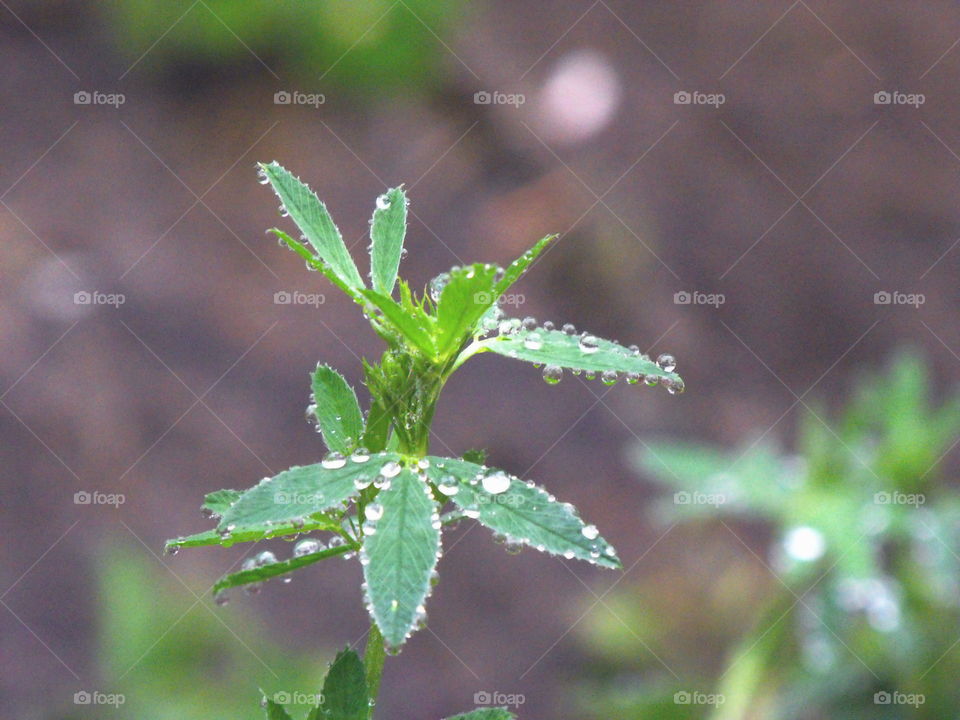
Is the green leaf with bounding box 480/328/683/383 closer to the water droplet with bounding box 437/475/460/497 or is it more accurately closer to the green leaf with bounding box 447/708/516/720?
the water droplet with bounding box 437/475/460/497

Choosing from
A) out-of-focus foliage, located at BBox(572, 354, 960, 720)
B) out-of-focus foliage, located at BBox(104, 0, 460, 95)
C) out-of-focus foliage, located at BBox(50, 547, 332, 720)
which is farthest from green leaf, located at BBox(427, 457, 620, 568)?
out-of-focus foliage, located at BBox(104, 0, 460, 95)

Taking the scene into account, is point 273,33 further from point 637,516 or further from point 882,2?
point 882,2

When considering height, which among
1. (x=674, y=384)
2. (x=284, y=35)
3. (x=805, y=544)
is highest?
(x=284, y=35)

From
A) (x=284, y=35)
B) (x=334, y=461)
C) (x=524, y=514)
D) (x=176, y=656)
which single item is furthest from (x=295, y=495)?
(x=284, y=35)

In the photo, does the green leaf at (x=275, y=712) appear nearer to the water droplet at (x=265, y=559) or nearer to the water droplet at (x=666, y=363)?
the water droplet at (x=265, y=559)

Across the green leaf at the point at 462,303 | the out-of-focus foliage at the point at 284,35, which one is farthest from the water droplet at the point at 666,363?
the out-of-focus foliage at the point at 284,35

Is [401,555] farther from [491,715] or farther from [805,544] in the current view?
[805,544]
